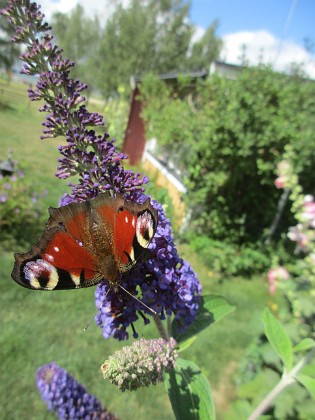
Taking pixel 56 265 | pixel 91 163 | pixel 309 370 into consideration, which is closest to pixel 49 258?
pixel 56 265

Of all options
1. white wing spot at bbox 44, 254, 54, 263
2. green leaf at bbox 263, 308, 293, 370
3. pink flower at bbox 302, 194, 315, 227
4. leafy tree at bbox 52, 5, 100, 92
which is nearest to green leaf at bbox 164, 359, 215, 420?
green leaf at bbox 263, 308, 293, 370

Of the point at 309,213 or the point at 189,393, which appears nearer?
the point at 189,393

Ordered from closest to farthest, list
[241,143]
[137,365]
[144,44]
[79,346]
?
[137,365] → [79,346] → [241,143] → [144,44]

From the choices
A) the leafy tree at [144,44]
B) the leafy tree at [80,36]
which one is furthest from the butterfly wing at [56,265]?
the leafy tree at [80,36]

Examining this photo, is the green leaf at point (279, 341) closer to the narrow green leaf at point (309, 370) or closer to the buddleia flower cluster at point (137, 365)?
the narrow green leaf at point (309, 370)

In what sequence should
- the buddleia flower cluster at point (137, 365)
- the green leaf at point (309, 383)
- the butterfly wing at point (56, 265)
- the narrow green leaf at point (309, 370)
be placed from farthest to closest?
the narrow green leaf at point (309, 370) < the green leaf at point (309, 383) < the butterfly wing at point (56, 265) < the buddleia flower cluster at point (137, 365)

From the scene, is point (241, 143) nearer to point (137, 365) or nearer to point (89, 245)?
point (89, 245)
